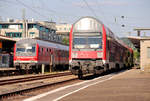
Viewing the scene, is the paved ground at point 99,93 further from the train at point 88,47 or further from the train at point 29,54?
the train at point 29,54

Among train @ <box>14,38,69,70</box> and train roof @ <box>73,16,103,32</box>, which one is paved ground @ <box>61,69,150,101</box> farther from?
train @ <box>14,38,69,70</box>

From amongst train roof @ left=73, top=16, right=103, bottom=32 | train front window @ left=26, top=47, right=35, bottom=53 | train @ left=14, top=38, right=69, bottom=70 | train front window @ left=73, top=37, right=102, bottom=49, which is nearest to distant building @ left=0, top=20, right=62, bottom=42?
train @ left=14, top=38, right=69, bottom=70

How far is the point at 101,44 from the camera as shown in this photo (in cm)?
2056

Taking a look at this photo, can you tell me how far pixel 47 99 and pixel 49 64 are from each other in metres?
22.9

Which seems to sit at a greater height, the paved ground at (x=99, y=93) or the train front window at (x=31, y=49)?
A: the train front window at (x=31, y=49)

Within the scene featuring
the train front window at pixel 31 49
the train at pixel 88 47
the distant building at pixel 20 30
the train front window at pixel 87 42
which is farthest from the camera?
the distant building at pixel 20 30

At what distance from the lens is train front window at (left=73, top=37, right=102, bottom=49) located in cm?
2056

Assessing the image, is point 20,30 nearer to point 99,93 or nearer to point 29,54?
point 29,54

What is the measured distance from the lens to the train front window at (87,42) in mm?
20562

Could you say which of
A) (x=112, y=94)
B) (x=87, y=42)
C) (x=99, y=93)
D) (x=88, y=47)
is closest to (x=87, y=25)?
(x=87, y=42)

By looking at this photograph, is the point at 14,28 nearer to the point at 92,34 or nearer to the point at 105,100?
the point at 92,34

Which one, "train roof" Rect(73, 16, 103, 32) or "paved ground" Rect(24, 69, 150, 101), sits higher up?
"train roof" Rect(73, 16, 103, 32)

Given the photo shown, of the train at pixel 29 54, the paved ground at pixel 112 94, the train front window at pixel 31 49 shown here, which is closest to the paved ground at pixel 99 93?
the paved ground at pixel 112 94

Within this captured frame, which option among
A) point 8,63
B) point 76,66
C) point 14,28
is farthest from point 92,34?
point 14,28
